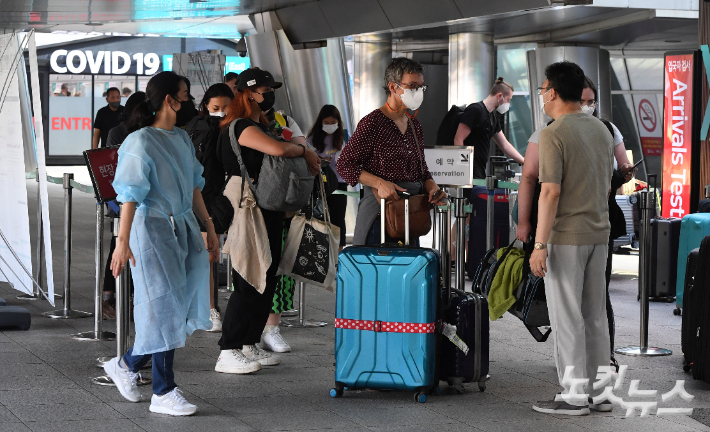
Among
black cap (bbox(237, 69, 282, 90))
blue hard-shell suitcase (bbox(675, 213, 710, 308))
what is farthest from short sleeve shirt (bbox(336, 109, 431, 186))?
blue hard-shell suitcase (bbox(675, 213, 710, 308))

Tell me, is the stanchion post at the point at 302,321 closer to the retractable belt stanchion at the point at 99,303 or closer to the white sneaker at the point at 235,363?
the retractable belt stanchion at the point at 99,303

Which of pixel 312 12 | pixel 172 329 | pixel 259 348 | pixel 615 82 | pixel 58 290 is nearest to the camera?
pixel 172 329

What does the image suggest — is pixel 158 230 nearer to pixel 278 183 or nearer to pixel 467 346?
pixel 278 183

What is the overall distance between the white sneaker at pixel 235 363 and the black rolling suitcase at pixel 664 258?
4.36 metres

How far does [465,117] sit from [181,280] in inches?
197

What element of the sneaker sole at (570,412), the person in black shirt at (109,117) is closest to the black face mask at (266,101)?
the sneaker sole at (570,412)

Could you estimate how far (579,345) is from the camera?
4758 mm

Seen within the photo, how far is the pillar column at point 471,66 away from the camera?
1631 cm

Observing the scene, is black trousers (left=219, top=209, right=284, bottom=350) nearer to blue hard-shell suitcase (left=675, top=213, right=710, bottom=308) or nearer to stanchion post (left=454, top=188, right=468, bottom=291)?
stanchion post (left=454, top=188, right=468, bottom=291)

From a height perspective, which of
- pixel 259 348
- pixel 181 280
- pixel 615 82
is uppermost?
pixel 615 82

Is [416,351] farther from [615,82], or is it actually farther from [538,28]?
[615,82]

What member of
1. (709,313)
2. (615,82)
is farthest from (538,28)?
(709,313)

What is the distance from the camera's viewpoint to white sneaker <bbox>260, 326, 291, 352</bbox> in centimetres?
623

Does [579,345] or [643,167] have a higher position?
[643,167]
